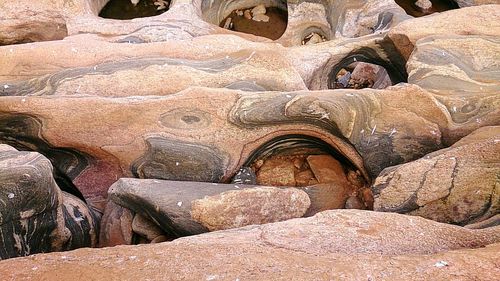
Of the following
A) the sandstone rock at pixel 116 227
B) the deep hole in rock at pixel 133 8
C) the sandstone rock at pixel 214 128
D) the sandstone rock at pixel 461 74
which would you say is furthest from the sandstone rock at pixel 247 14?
the sandstone rock at pixel 116 227

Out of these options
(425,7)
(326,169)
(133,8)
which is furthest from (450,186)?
(133,8)

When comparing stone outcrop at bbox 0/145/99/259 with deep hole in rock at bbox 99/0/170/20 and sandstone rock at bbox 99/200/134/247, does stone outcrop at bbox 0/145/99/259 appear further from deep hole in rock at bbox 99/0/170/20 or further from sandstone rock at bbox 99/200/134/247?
deep hole in rock at bbox 99/0/170/20

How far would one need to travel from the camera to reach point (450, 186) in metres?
2.93

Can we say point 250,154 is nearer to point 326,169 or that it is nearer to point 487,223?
point 326,169

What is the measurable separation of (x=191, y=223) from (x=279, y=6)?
4696mm

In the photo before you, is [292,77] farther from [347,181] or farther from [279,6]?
[279,6]

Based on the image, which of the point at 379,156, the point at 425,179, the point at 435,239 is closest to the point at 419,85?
the point at 379,156

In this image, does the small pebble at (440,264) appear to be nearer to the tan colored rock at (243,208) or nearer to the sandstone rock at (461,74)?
the tan colored rock at (243,208)

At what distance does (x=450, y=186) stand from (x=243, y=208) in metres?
1.02

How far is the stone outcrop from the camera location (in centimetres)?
267

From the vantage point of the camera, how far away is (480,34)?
14.1ft

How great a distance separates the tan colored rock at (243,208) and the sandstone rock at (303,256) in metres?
0.42

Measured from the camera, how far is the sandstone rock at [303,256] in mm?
2008

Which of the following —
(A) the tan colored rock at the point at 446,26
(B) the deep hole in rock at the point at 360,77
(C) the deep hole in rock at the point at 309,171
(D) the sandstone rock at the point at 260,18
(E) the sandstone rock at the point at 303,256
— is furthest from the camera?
(D) the sandstone rock at the point at 260,18
